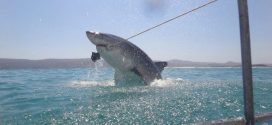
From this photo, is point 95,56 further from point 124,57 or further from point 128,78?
point 128,78

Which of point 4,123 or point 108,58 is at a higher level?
point 108,58

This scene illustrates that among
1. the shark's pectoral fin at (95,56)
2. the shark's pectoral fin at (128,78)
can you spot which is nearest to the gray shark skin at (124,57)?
the shark's pectoral fin at (128,78)

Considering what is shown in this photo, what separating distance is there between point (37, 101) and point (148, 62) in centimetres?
634

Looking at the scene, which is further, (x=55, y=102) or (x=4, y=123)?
(x=55, y=102)

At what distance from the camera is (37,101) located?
1088cm

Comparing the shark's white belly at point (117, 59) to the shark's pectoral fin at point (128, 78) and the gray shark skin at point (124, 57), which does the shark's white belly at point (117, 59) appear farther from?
the shark's pectoral fin at point (128, 78)

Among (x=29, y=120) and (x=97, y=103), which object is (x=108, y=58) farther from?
(x=29, y=120)

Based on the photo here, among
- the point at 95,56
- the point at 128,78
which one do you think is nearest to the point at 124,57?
the point at 128,78

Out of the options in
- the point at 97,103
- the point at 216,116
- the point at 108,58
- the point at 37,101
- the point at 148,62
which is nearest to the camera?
the point at 216,116

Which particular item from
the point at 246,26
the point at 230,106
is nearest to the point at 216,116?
the point at 230,106

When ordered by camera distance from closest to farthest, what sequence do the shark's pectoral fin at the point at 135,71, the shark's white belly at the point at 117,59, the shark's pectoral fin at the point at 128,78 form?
the shark's white belly at the point at 117,59 < the shark's pectoral fin at the point at 135,71 < the shark's pectoral fin at the point at 128,78

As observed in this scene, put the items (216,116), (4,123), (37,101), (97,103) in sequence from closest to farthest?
(4,123) < (216,116) < (97,103) < (37,101)

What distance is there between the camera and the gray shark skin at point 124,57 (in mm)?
14039

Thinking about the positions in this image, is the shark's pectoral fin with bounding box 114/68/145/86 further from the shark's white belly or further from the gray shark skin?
the shark's white belly
